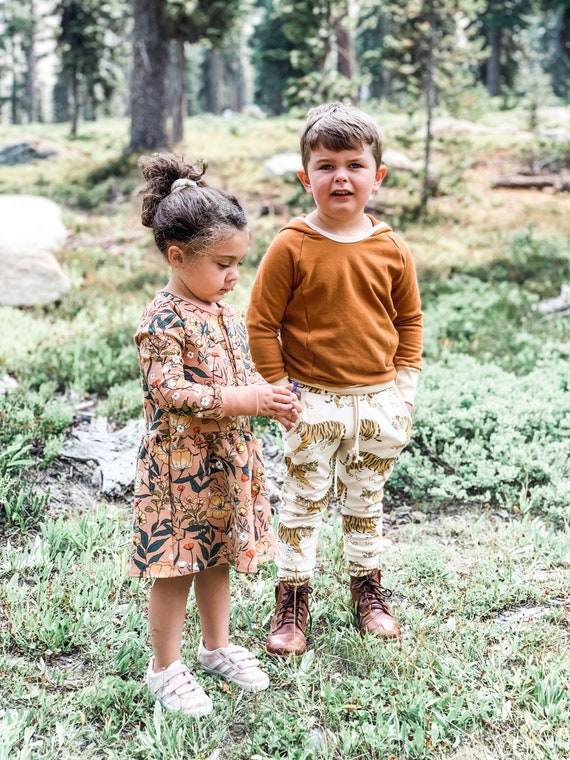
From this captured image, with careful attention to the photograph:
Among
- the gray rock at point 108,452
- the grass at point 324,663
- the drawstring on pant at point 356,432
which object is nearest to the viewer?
the grass at point 324,663

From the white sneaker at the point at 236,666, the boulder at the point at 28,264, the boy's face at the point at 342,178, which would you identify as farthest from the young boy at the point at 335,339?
the boulder at the point at 28,264

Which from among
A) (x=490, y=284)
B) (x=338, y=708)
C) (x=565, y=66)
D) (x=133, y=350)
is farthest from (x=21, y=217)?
(x=565, y=66)

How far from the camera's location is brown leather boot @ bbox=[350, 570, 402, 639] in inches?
117

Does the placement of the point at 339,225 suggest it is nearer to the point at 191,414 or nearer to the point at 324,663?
the point at 191,414

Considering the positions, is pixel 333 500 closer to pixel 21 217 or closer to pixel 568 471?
pixel 568 471

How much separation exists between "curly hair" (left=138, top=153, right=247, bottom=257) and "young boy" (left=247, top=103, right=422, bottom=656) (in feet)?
1.17

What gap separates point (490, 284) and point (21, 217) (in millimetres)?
5722

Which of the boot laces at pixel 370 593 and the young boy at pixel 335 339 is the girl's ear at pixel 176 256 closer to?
the young boy at pixel 335 339

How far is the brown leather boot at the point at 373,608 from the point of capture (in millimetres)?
2977

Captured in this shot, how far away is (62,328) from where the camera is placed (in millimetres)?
6582

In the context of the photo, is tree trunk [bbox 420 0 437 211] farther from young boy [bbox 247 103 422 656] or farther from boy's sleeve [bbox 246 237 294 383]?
boy's sleeve [bbox 246 237 294 383]

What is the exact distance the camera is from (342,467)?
3004 millimetres

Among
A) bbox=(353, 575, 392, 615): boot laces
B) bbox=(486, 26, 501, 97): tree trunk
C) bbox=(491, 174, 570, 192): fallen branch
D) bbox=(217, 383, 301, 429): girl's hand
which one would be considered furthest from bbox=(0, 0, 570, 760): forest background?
bbox=(486, 26, 501, 97): tree trunk

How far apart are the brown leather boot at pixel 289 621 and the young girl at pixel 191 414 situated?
42 cm
